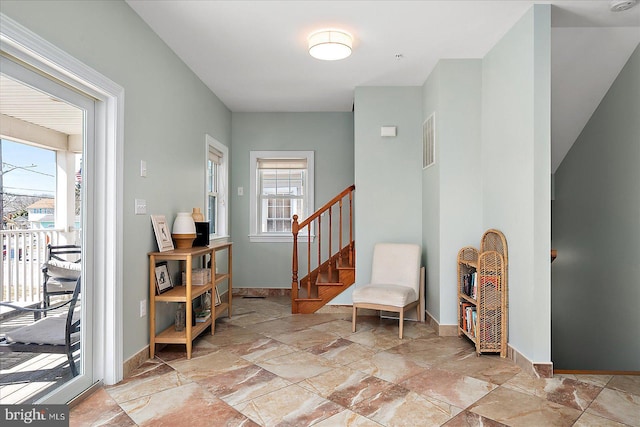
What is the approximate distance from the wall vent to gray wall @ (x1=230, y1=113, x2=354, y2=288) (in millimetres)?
1485

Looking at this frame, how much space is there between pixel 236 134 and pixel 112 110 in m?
3.16

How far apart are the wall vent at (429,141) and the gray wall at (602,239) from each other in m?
1.55

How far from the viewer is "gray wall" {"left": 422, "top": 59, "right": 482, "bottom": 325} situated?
370 centimetres

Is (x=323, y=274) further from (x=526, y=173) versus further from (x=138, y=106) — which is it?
(x=138, y=106)

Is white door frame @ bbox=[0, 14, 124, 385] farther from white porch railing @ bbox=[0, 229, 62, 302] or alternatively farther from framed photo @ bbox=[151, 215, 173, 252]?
framed photo @ bbox=[151, 215, 173, 252]

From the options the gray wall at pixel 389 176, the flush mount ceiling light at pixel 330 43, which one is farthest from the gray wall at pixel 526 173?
the flush mount ceiling light at pixel 330 43

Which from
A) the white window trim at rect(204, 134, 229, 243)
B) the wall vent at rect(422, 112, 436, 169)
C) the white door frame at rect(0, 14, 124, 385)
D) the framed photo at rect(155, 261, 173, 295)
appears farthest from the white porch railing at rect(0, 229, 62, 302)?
the wall vent at rect(422, 112, 436, 169)

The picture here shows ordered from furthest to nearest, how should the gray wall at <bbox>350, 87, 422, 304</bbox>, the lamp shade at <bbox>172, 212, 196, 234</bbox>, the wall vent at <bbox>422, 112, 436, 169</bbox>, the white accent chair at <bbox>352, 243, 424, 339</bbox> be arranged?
1. the gray wall at <bbox>350, 87, 422, 304</bbox>
2. the wall vent at <bbox>422, 112, 436, 169</bbox>
3. the white accent chair at <bbox>352, 243, 424, 339</bbox>
4. the lamp shade at <bbox>172, 212, 196, 234</bbox>

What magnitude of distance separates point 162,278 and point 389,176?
265 cm

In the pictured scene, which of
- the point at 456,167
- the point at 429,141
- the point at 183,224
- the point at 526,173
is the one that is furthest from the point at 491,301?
the point at 183,224

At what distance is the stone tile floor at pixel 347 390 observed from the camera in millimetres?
2133

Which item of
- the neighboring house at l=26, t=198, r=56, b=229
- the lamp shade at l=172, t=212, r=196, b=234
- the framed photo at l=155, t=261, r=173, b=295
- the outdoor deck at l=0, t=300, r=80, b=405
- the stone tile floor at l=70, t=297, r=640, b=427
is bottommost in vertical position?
the stone tile floor at l=70, t=297, r=640, b=427

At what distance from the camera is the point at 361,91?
4.48 meters

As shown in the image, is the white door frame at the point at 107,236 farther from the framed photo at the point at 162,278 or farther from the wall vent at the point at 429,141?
the wall vent at the point at 429,141
